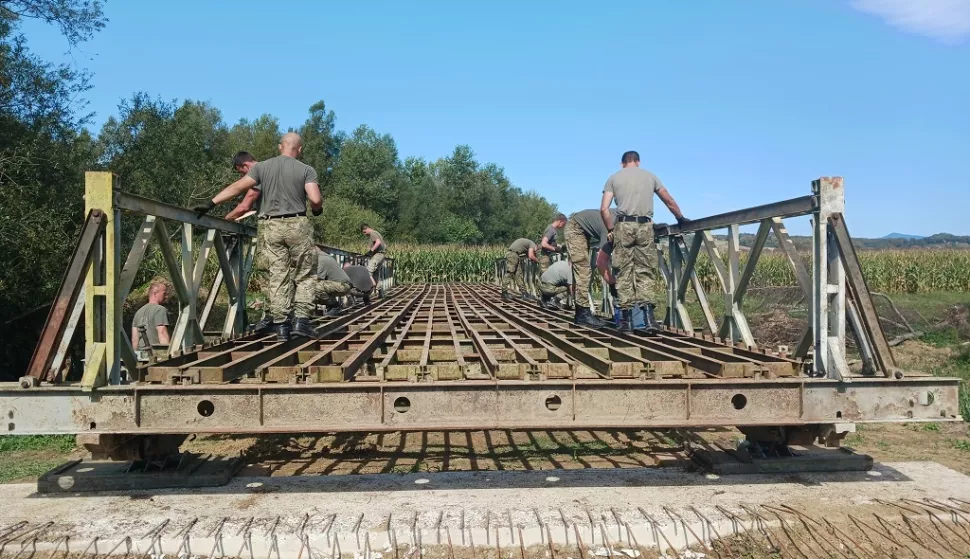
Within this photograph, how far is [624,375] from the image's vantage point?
12.6 feet

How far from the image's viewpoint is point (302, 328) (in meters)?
5.60

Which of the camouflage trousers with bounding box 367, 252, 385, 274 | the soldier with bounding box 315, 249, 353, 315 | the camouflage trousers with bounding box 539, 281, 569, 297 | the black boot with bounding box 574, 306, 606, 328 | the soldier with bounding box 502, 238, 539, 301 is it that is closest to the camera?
the black boot with bounding box 574, 306, 606, 328

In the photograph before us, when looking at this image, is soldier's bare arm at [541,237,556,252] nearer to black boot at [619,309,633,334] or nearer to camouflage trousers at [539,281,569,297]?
camouflage trousers at [539,281,569,297]

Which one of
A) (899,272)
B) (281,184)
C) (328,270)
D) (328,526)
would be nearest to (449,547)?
(328,526)

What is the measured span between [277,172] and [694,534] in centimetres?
386

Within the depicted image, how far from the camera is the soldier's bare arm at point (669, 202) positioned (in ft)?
19.8

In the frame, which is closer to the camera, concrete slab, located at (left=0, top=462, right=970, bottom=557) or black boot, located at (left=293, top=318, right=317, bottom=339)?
concrete slab, located at (left=0, top=462, right=970, bottom=557)

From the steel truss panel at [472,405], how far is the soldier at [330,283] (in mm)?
4793

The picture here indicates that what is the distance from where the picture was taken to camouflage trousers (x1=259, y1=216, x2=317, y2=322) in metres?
5.34

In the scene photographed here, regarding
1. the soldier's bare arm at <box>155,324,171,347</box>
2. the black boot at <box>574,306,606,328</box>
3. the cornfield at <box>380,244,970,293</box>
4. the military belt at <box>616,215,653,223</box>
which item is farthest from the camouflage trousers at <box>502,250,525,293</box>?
the cornfield at <box>380,244,970,293</box>

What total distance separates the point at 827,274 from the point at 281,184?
3.86 metres

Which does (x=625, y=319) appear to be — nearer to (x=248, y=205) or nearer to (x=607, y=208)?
(x=607, y=208)

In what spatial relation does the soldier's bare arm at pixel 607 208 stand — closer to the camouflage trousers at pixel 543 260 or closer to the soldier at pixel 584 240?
the soldier at pixel 584 240

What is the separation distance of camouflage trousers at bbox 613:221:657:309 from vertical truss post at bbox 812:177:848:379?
7.54ft
